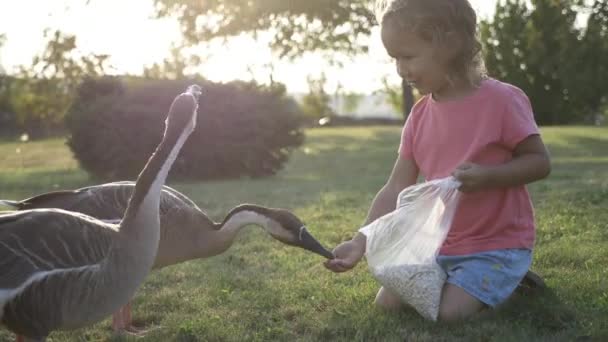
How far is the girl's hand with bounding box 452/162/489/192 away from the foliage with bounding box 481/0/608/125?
110ft

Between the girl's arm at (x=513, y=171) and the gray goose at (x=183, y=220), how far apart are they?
1140 mm

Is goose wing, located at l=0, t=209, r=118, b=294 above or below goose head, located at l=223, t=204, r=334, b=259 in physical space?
above

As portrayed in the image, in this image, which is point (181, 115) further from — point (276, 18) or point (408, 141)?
point (276, 18)

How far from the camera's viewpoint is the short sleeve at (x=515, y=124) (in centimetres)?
421

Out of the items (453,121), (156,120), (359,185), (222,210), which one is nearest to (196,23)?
(156,120)

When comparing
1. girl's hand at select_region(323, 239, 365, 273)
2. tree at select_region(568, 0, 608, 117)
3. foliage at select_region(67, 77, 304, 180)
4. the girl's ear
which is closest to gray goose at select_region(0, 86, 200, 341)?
girl's hand at select_region(323, 239, 365, 273)

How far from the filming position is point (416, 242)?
4352mm

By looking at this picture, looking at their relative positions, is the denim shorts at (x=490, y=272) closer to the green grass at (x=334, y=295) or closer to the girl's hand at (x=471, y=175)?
the green grass at (x=334, y=295)

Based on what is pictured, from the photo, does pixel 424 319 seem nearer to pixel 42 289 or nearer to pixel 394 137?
pixel 42 289

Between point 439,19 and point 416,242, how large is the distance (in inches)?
52.4

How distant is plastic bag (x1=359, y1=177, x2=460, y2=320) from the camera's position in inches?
164

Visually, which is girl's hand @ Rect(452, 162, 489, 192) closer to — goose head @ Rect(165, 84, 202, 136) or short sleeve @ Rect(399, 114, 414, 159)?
short sleeve @ Rect(399, 114, 414, 159)

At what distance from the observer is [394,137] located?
88.7 ft

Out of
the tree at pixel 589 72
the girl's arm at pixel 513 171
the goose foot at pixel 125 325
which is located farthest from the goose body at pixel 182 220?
the tree at pixel 589 72
